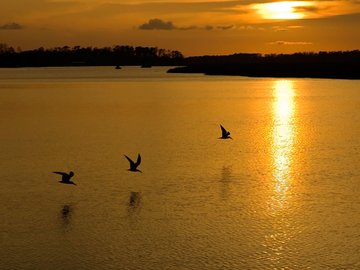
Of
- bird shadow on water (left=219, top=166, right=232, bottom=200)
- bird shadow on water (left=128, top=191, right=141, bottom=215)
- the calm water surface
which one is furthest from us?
bird shadow on water (left=219, top=166, right=232, bottom=200)

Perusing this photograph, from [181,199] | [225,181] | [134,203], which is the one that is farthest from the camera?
[225,181]

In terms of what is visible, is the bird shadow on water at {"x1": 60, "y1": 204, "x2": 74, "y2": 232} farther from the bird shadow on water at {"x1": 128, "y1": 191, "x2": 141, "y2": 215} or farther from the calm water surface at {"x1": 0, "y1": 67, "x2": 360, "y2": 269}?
the bird shadow on water at {"x1": 128, "y1": 191, "x2": 141, "y2": 215}

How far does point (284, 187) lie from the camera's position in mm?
16500

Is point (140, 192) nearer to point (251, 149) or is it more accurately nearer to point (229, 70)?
point (251, 149)

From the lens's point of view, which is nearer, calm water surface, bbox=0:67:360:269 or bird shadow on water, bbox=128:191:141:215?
calm water surface, bbox=0:67:360:269

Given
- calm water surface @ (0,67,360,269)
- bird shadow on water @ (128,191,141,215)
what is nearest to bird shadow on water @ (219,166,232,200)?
calm water surface @ (0,67,360,269)

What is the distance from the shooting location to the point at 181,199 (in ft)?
49.0

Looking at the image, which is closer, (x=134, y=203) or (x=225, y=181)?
(x=134, y=203)

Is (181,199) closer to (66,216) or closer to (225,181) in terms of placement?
(225,181)

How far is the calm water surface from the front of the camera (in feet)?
36.6

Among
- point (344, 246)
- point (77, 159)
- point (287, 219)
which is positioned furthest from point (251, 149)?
point (344, 246)

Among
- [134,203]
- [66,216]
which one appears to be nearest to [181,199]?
[134,203]

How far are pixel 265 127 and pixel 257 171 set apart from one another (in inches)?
508

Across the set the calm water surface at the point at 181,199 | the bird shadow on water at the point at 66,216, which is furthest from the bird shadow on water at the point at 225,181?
the bird shadow on water at the point at 66,216
